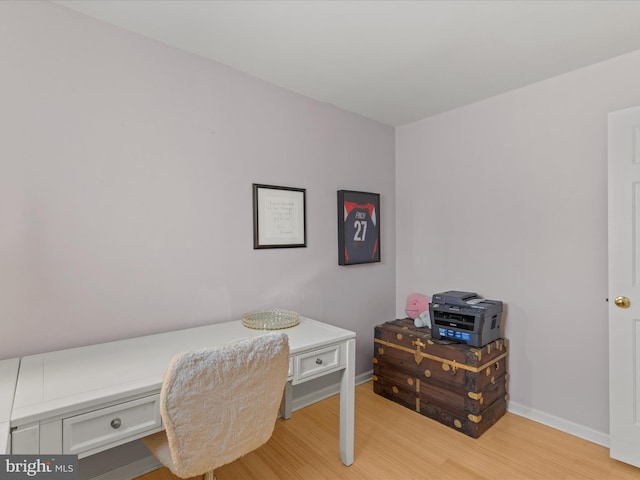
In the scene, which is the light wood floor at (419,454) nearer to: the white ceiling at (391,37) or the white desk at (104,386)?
the white desk at (104,386)

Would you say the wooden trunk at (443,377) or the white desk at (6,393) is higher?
the white desk at (6,393)

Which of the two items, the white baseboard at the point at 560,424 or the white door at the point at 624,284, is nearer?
the white door at the point at 624,284

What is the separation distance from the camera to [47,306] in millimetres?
1566

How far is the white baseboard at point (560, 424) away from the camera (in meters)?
2.09

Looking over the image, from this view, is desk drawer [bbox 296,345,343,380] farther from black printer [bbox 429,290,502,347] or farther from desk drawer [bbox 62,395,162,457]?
black printer [bbox 429,290,502,347]

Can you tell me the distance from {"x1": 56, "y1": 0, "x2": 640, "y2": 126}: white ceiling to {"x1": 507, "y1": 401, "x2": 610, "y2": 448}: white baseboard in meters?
2.23

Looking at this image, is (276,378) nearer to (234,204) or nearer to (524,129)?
(234,204)

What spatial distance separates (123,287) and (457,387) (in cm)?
206

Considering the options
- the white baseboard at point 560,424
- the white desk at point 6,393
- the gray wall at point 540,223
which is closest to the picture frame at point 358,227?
the gray wall at point 540,223

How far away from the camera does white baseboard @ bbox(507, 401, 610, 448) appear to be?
2086 mm

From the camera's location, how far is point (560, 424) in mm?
2236

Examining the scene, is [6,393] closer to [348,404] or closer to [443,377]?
[348,404]

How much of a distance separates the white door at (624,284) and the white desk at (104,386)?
1499mm

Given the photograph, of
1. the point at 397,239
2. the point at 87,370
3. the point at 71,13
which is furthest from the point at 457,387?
the point at 71,13
